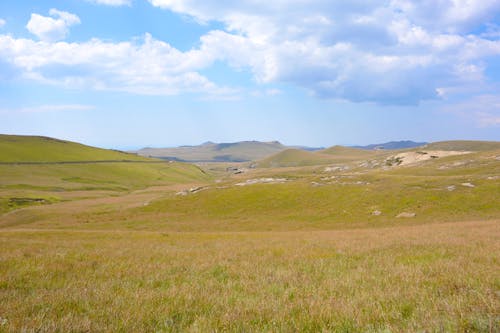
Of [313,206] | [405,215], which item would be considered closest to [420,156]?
[313,206]

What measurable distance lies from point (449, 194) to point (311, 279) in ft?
203

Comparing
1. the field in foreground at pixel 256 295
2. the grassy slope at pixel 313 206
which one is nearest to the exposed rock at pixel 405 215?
the grassy slope at pixel 313 206

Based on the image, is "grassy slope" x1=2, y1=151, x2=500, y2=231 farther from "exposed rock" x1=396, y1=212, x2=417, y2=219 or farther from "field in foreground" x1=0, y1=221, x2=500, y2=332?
"field in foreground" x1=0, y1=221, x2=500, y2=332

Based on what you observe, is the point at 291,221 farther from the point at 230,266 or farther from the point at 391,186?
the point at 230,266

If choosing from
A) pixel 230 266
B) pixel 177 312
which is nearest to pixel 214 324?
pixel 177 312

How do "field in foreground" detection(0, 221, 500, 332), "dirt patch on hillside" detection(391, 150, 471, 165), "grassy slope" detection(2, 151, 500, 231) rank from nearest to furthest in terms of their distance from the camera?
"field in foreground" detection(0, 221, 500, 332), "grassy slope" detection(2, 151, 500, 231), "dirt patch on hillside" detection(391, 150, 471, 165)

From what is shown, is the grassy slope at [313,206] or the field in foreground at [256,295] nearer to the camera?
the field in foreground at [256,295]

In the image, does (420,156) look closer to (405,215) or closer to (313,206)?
(313,206)

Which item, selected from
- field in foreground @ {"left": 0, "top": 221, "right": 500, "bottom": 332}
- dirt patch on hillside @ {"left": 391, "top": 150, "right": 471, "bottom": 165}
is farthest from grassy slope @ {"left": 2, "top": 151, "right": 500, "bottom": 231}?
dirt patch on hillside @ {"left": 391, "top": 150, "right": 471, "bottom": 165}

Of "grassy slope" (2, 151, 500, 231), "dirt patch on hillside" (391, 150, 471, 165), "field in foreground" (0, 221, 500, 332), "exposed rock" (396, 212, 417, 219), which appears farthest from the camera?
"dirt patch on hillside" (391, 150, 471, 165)

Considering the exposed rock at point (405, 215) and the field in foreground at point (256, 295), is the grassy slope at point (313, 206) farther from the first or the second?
the field in foreground at point (256, 295)

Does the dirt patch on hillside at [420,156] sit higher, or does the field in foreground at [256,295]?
the dirt patch on hillside at [420,156]

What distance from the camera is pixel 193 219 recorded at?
69688 mm

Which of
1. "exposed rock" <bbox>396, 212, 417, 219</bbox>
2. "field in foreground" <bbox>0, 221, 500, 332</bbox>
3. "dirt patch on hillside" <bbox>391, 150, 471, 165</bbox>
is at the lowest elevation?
"exposed rock" <bbox>396, 212, 417, 219</bbox>
